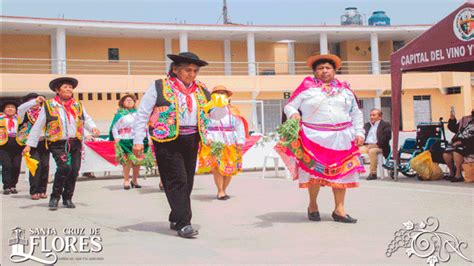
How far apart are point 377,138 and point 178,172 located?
26.4 ft

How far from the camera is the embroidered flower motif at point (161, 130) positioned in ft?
20.9

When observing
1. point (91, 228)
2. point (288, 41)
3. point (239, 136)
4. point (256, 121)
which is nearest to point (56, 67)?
point (256, 121)

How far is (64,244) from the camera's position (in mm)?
5637

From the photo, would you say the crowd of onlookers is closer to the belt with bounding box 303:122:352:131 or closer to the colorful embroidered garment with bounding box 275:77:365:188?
the colorful embroidered garment with bounding box 275:77:365:188

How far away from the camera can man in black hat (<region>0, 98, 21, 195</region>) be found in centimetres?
1178

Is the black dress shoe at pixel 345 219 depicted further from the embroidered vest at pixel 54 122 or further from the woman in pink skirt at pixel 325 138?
the embroidered vest at pixel 54 122

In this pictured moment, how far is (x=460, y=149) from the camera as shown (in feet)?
37.5

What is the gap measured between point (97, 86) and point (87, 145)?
15546mm

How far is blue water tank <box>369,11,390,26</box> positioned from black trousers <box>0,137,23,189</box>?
29038 mm

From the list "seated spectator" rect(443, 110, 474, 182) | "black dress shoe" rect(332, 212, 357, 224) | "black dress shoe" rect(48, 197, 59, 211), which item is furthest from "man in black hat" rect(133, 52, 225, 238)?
"seated spectator" rect(443, 110, 474, 182)

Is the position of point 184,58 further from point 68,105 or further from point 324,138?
point 68,105

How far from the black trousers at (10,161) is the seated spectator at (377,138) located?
23.3ft

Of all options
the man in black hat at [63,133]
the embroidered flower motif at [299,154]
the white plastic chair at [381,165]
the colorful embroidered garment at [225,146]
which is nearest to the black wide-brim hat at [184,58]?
the embroidered flower motif at [299,154]

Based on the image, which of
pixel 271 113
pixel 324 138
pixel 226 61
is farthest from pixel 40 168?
pixel 226 61
